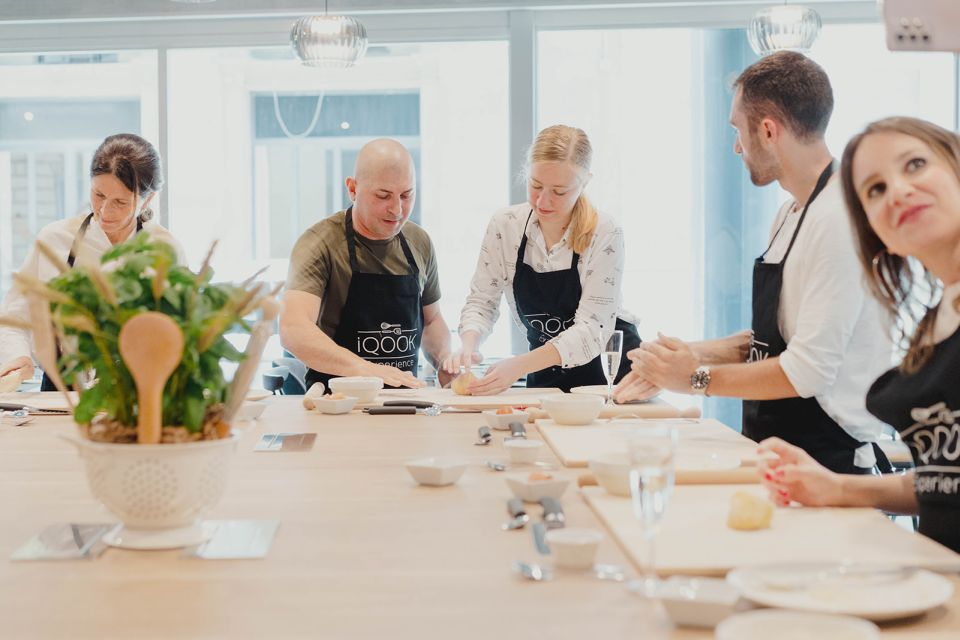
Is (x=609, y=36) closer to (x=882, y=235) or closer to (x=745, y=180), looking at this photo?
(x=745, y=180)

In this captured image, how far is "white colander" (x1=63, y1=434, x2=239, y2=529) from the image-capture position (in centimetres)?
155

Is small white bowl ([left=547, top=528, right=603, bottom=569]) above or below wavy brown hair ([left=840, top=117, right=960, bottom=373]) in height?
below

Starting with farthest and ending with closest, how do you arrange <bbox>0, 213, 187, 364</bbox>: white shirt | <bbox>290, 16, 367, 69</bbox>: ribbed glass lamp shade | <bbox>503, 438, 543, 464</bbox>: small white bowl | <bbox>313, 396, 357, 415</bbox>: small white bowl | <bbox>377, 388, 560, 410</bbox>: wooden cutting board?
<bbox>290, 16, 367, 69</bbox>: ribbed glass lamp shade
<bbox>0, 213, 187, 364</bbox>: white shirt
<bbox>377, 388, 560, 410</bbox>: wooden cutting board
<bbox>313, 396, 357, 415</bbox>: small white bowl
<bbox>503, 438, 543, 464</bbox>: small white bowl

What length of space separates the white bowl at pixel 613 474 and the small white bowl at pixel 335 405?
3.81 ft

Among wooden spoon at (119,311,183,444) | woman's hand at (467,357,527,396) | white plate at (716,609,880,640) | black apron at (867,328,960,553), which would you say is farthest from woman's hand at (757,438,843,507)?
woman's hand at (467,357,527,396)

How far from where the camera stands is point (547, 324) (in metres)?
3.72

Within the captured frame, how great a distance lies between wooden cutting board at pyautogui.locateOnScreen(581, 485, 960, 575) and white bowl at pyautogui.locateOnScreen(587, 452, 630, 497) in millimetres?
20

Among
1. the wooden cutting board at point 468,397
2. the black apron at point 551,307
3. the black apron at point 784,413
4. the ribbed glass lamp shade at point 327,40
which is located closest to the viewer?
the black apron at point 784,413

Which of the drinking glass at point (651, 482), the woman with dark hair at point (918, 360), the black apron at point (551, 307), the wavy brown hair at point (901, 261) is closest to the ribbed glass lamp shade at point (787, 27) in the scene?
the black apron at point (551, 307)

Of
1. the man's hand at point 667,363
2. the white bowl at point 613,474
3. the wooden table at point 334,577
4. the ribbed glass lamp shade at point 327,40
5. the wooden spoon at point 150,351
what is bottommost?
the wooden table at point 334,577

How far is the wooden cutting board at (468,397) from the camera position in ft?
9.76

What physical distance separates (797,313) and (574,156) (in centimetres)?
114

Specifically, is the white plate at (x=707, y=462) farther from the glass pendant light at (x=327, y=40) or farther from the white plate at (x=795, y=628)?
the glass pendant light at (x=327, y=40)

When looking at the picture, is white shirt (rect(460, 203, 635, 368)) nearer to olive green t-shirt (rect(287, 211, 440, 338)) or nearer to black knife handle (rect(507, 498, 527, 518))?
olive green t-shirt (rect(287, 211, 440, 338))
